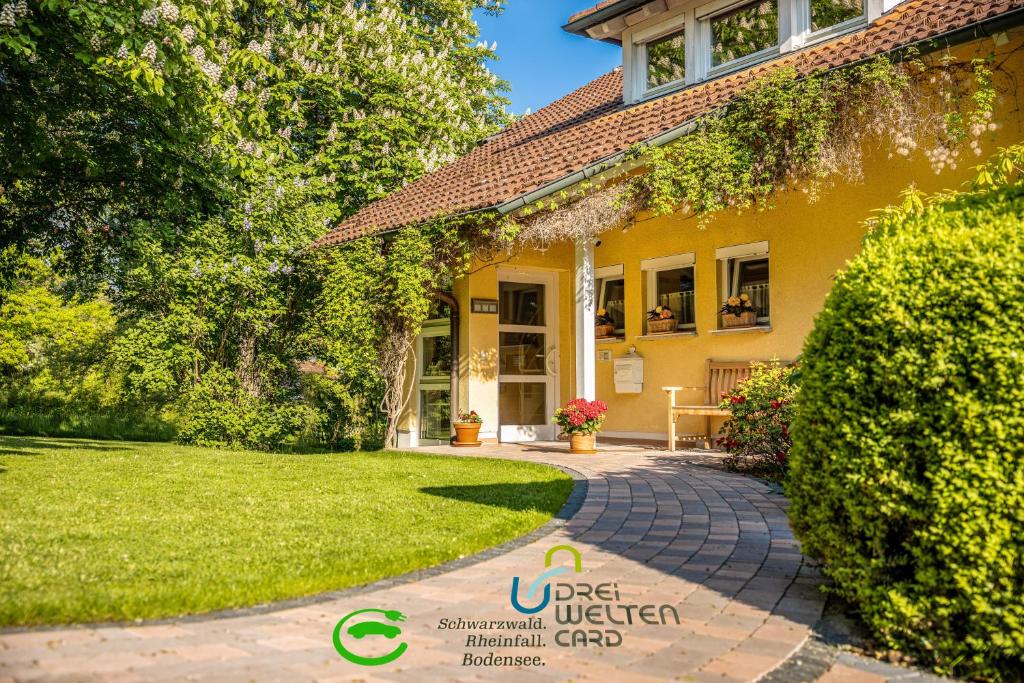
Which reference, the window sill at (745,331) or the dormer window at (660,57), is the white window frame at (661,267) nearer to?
the window sill at (745,331)

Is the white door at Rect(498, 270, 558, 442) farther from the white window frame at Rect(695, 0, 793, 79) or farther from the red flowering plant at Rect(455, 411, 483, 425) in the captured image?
the white window frame at Rect(695, 0, 793, 79)

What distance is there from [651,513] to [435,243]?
6.32m

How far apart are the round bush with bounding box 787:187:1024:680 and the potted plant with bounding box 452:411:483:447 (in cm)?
840

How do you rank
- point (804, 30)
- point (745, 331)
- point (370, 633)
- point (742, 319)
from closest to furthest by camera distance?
point (370, 633) < point (804, 30) < point (745, 331) < point (742, 319)

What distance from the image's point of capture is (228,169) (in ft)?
44.6

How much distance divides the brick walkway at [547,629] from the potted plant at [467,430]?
649 cm

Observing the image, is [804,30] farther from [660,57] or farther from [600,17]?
[600,17]

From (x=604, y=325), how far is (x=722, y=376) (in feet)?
7.98

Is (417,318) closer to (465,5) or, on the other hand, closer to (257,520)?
(257,520)

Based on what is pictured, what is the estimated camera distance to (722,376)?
34.7ft

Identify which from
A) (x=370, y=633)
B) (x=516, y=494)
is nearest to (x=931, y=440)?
(x=370, y=633)

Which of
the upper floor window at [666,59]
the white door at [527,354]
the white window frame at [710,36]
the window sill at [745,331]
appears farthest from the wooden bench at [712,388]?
the upper floor window at [666,59]

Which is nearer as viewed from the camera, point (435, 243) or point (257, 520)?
point (257, 520)

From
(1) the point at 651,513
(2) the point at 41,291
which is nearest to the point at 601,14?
(1) the point at 651,513
